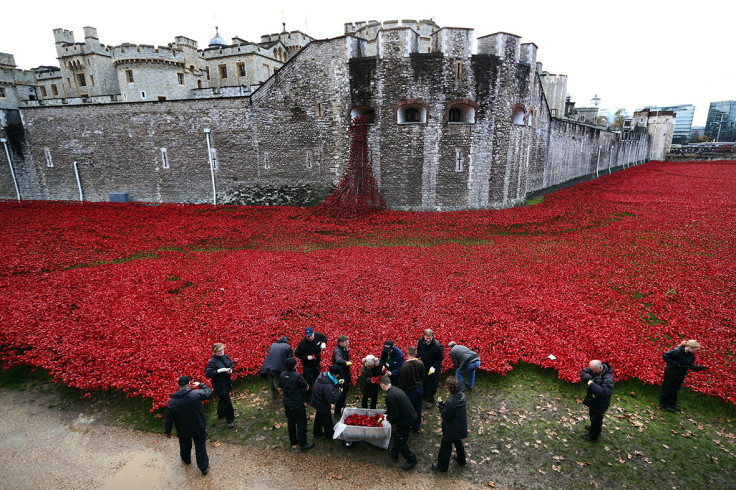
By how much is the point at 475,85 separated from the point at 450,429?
24080mm

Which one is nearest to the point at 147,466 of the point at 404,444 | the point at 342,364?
the point at 342,364

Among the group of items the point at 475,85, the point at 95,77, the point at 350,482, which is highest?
the point at 95,77

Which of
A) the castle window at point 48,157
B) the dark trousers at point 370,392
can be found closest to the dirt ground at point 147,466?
the dark trousers at point 370,392

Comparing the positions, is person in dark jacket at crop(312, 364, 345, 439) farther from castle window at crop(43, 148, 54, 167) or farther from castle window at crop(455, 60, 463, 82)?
castle window at crop(43, 148, 54, 167)

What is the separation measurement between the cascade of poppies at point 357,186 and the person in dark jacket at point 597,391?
64.0ft

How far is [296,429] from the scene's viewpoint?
23.6 feet

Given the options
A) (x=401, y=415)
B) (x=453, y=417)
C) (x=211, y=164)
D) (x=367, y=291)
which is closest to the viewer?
(x=453, y=417)

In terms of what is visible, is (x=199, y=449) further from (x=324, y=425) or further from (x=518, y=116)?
(x=518, y=116)

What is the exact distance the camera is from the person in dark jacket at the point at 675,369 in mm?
7262

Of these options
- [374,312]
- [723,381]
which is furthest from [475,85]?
[723,381]

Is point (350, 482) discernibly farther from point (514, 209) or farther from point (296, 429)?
point (514, 209)

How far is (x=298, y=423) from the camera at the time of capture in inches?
262

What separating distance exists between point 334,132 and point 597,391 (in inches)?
933

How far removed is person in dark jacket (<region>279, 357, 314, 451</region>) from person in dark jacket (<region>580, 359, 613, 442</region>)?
525 centimetres
